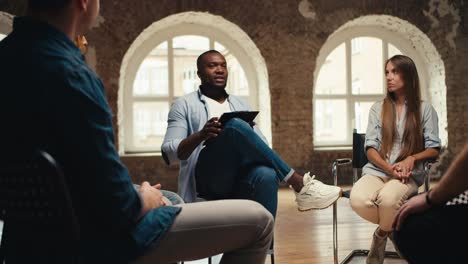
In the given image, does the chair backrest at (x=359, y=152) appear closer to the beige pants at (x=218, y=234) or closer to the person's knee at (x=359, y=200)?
the person's knee at (x=359, y=200)

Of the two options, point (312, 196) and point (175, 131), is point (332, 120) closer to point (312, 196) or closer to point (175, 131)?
point (175, 131)

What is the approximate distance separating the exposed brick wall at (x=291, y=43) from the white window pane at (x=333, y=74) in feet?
2.50

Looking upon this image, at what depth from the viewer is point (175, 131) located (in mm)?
3129

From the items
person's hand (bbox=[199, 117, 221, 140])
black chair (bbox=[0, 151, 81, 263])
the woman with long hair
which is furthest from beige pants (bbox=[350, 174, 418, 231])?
black chair (bbox=[0, 151, 81, 263])

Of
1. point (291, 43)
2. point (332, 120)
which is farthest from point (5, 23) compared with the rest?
point (332, 120)

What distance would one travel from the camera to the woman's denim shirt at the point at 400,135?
10.5ft

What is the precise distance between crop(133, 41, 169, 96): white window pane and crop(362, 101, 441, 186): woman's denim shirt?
5.22 metres

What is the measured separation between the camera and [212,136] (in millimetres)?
2725

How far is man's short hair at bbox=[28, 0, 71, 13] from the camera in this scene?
1.44 metres

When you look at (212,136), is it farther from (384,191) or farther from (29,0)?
(29,0)

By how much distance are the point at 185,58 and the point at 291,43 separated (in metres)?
1.64

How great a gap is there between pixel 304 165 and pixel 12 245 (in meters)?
6.75

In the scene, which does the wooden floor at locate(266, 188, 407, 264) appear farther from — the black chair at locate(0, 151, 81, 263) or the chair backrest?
the black chair at locate(0, 151, 81, 263)

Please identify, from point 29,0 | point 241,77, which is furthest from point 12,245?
point 241,77
